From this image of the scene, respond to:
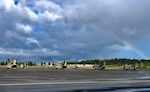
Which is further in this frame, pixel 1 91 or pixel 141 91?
pixel 141 91

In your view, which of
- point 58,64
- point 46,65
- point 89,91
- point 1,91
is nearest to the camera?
point 1,91

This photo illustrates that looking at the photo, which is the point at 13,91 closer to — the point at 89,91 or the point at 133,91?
the point at 89,91

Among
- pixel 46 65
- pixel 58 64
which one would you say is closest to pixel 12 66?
pixel 58 64

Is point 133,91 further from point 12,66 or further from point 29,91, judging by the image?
point 12,66

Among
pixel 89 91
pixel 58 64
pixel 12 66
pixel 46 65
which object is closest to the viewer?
pixel 89 91

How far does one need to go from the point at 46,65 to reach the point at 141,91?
129930 millimetres

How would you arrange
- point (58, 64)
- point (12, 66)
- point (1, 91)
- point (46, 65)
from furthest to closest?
1. point (46, 65)
2. point (58, 64)
3. point (12, 66)
4. point (1, 91)

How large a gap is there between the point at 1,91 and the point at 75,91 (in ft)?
18.5

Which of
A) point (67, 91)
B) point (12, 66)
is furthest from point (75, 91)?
point (12, 66)

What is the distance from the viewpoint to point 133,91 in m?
28.5

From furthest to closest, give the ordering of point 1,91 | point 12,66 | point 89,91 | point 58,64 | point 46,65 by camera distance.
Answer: point 46,65 → point 58,64 → point 12,66 → point 89,91 → point 1,91

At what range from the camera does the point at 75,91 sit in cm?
2720

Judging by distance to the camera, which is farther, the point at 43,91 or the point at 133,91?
the point at 133,91

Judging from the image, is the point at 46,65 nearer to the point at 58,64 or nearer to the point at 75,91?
the point at 58,64
